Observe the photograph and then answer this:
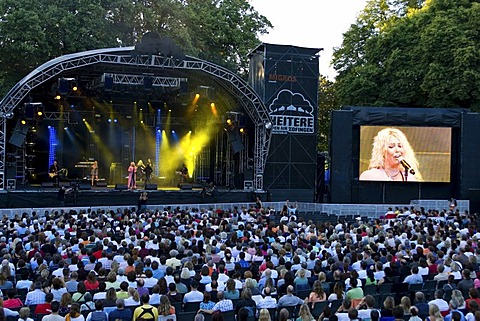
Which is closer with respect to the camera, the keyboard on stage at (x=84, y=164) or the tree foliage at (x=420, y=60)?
the keyboard on stage at (x=84, y=164)

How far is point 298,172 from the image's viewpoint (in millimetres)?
28609

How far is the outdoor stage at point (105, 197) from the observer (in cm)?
2297

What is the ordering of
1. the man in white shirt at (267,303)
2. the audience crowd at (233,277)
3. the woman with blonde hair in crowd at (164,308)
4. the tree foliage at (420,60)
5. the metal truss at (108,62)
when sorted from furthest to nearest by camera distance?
the tree foliage at (420,60)
the metal truss at (108,62)
the man in white shirt at (267,303)
the audience crowd at (233,277)
the woman with blonde hair in crowd at (164,308)

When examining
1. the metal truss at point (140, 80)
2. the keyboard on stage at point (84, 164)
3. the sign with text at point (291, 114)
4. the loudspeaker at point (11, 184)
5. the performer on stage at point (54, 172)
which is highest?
the metal truss at point (140, 80)

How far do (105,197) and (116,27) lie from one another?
600 inches

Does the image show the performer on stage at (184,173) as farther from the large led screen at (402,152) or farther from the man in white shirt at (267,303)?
the man in white shirt at (267,303)

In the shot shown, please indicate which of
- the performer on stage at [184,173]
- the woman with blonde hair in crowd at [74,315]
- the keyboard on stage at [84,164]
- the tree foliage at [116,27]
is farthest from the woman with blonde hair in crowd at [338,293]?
the tree foliage at [116,27]

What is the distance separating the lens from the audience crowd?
7.34m

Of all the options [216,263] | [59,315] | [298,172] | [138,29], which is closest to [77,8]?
[138,29]

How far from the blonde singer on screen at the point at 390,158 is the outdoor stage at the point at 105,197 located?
5.56 m

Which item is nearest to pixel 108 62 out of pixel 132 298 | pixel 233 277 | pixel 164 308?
pixel 233 277

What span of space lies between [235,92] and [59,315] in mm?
19761

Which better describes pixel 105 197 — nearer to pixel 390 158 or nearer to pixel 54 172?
pixel 54 172

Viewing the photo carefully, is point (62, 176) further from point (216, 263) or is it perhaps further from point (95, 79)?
point (216, 263)
